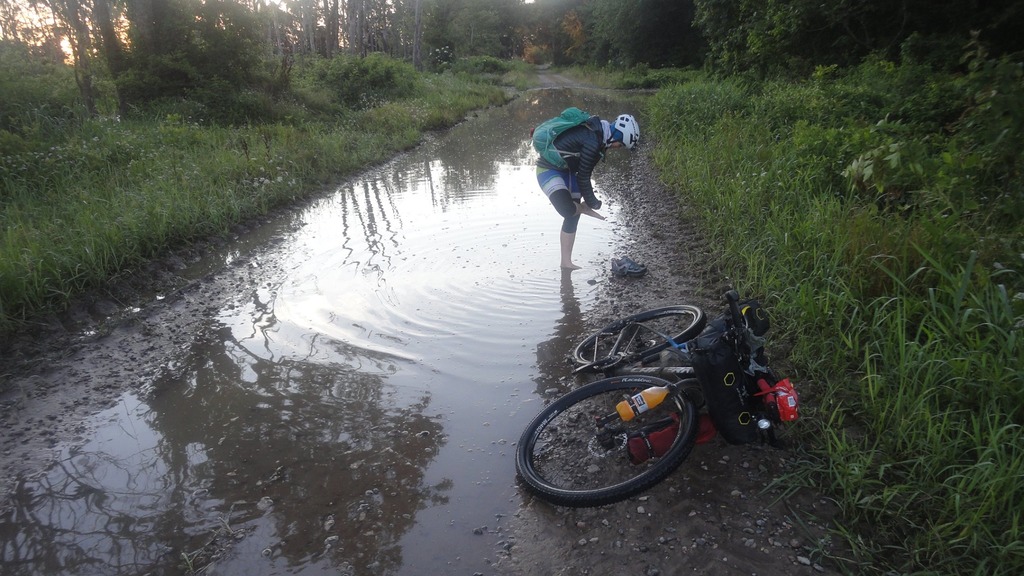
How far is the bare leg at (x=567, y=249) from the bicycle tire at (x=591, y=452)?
282 cm

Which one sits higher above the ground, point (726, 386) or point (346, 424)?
point (726, 386)

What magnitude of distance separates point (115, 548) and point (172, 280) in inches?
154

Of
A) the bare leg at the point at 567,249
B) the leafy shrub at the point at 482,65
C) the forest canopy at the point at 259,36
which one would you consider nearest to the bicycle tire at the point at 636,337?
the bare leg at the point at 567,249

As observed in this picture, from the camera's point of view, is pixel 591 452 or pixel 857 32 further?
pixel 857 32

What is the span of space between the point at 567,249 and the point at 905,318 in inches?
141

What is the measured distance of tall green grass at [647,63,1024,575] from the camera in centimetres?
245

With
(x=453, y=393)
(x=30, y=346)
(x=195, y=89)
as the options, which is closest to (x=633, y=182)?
(x=453, y=393)

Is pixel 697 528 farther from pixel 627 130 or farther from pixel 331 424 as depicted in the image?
pixel 627 130

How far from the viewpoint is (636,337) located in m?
4.18

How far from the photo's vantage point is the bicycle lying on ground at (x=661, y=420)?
2.94m

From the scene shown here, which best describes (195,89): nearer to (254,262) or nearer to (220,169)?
(220,169)

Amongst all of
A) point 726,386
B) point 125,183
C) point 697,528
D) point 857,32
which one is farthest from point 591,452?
point 857,32

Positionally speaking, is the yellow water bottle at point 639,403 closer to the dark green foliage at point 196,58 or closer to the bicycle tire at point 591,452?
the bicycle tire at point 591,452

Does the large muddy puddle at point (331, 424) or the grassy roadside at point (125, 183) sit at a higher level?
the grassy roadside at point (125, 183)
